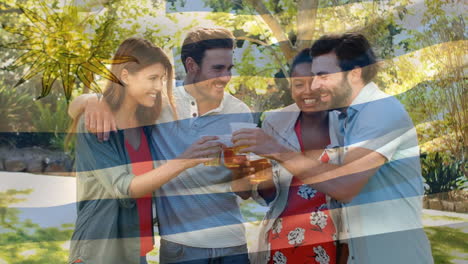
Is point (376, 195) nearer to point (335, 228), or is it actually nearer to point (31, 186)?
point (335, 228)

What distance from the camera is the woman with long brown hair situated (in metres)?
1.63

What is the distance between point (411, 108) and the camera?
1754 millimetres

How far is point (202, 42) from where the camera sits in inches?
65.3

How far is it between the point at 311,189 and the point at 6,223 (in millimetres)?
1072

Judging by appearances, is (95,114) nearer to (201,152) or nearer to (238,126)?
(201,152)

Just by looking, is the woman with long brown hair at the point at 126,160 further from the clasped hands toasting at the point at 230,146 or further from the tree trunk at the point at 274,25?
the tree trunk at the point at 274,25

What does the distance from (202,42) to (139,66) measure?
8.8 inches

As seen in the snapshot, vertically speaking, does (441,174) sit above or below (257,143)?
below

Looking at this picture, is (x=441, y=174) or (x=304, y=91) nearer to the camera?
(x=304, y=91)

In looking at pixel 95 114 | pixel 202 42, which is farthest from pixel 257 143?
pixel 95 114

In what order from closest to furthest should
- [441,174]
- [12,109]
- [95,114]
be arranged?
[95,114], [12,109], [441,174]

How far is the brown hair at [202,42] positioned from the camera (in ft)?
5.42

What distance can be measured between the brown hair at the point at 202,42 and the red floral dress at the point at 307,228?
390 mm

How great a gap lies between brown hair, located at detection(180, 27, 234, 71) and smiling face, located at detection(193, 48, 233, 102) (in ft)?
0.05
